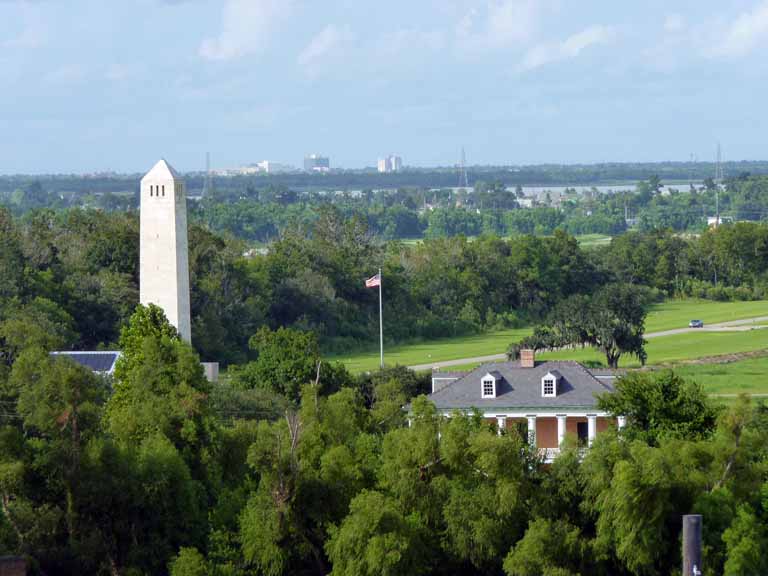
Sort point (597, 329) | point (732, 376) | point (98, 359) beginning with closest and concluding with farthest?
point (98, 359) → point (732, 376) → point (597, 329)

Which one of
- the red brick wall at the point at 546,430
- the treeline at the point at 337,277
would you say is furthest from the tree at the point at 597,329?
the red brick wall at the point at 546,430

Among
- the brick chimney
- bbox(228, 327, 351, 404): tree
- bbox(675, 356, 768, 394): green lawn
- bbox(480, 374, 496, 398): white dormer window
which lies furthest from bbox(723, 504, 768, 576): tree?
bbox(675, 356, 768, 394): green lawn

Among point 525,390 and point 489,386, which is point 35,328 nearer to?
point 489,386

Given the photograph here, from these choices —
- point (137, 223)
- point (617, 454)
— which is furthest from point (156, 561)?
point (137, 223)

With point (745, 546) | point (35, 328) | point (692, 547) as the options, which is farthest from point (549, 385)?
point (692, 547)

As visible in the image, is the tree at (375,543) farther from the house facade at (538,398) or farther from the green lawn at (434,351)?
the green lawn at (434,351)

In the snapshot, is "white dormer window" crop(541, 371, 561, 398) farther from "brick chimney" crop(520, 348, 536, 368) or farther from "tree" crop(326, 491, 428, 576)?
"tree" crop(326, 491, 428, 576)
